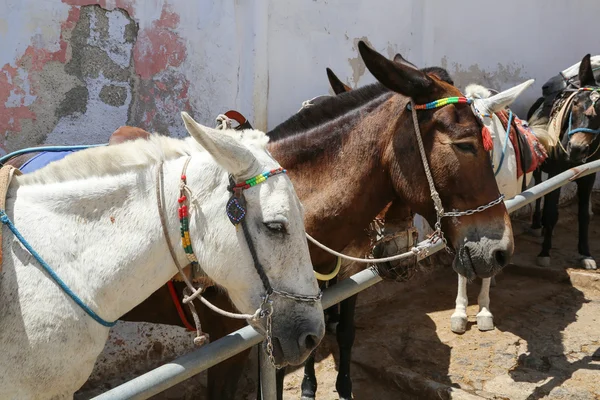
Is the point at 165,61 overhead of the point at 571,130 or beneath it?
overhead

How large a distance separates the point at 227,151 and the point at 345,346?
2.42 meters

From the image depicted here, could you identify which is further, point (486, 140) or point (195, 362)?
point (486, 140)

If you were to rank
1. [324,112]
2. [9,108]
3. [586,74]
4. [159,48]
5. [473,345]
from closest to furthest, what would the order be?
1. [324,112]
2. [9,108]
3. [159,48]
4. [473,345]
5. [586,74]

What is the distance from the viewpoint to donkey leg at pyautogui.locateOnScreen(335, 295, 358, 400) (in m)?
3.49

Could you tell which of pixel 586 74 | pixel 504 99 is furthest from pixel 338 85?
pixel 586 74

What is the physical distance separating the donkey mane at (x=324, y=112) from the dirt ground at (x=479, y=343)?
193 cm

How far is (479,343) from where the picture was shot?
426 centimetres

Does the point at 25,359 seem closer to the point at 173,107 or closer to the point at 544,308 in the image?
the point at 173,107

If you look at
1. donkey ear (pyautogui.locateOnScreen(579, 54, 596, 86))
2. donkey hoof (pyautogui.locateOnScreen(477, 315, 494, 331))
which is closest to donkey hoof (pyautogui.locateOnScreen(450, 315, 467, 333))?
donkey hoof (pyautogui.locateOnScreen(477, 315, 494, 331))

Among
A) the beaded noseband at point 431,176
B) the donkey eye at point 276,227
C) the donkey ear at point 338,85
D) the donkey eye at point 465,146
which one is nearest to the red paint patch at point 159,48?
the donkey ear at point 338,85

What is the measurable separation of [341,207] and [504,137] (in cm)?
207

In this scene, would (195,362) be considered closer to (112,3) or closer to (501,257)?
(501,257)

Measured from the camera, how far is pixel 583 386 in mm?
3535

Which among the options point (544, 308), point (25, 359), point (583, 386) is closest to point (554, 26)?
point (544, 308)
